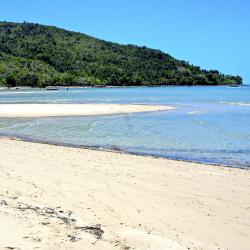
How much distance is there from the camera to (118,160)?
16.5m

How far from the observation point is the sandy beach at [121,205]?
7.46 metres

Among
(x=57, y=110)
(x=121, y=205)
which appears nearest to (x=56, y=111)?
(x=57, y=110)

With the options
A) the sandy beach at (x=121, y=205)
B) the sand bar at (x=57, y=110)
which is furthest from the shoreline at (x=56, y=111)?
the sandy beach at (x=121, y=205)

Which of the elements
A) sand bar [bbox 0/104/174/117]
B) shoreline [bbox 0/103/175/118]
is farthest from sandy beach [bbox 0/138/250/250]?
sand bar [bbox 0/104/174/117]

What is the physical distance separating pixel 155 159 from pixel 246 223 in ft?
27.5

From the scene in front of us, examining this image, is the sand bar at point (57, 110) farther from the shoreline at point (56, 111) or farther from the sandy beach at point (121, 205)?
the sandy beach at point (121, 205)

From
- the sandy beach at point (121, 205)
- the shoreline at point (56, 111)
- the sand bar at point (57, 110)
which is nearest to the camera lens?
the sandy beach at point (121, 205)

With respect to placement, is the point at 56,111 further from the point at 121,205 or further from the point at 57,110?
the point at 121,205

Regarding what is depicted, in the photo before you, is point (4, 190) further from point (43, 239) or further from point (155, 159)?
point (155, 159)

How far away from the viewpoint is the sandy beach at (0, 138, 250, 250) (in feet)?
24.5

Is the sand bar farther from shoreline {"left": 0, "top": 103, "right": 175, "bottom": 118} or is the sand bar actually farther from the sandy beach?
the sandy beach

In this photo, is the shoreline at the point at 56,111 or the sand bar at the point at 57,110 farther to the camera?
the sand bar at the point at 57,110

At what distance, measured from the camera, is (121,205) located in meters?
9.79

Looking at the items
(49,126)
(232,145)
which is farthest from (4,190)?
(49,126)
